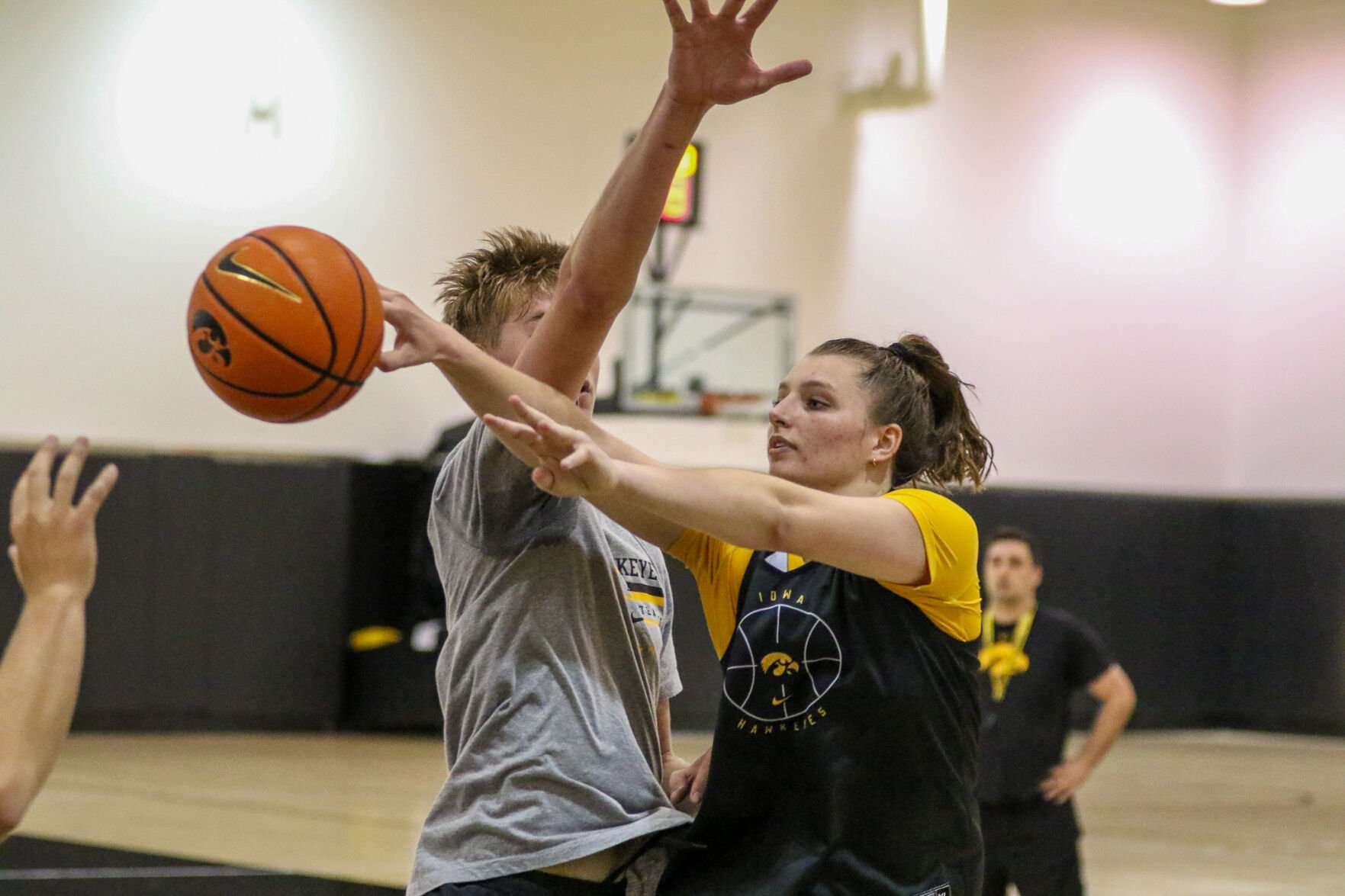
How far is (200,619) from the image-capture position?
10.9 metres

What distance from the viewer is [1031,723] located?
229 inches

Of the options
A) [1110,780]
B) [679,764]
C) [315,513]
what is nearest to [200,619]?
[315,513]

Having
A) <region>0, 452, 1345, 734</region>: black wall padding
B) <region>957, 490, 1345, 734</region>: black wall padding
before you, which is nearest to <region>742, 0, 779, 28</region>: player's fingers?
<region>0, 452, 1345, 734</region>: black wall padding

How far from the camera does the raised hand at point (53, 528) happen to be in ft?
6.93

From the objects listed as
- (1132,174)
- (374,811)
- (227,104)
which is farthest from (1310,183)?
(374,811)

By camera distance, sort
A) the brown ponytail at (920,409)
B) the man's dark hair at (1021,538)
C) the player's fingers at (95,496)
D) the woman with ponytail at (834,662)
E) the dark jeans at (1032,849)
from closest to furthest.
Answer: the player's fingers at (95,496), the woman with ponytail at (834,662), the brown ponytail at (920,409), the dark jeans at (1032,849), the man's dark hair at (1021,538)

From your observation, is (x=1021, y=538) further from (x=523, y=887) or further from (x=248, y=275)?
(x=248, y=275)

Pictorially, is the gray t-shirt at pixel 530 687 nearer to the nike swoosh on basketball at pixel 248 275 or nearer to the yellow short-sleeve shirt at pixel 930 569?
the yellow short-sleeve shirt at pixel 930 569

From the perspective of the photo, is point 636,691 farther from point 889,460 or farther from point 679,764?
point 889,460

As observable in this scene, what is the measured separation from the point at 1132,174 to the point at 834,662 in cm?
1239

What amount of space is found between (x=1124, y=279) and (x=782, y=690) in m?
12.1

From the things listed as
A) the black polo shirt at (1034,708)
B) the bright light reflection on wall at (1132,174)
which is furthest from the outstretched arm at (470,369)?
the bright light reflection on wall at (1132,174)

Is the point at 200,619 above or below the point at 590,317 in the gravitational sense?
below

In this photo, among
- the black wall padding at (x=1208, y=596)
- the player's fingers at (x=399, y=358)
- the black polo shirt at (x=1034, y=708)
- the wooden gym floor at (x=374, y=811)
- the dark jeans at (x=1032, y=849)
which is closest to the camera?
the player's fingers at (x=399, y=358)
